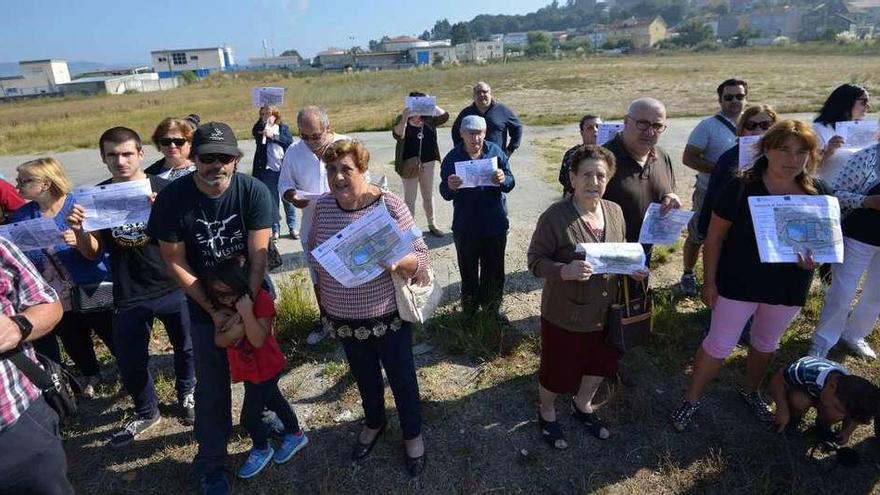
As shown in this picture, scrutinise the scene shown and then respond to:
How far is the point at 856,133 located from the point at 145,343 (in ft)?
18.8

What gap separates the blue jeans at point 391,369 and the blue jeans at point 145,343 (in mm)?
1335

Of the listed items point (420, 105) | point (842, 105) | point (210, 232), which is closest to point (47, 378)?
point (210, 232)

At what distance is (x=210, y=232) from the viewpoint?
8.71 ft

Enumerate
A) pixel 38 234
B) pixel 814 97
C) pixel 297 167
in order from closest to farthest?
pixel 38 234 → pixel 297 167 → pixel 814 97

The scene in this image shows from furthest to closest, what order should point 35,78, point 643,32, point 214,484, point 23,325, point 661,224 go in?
point 643,32 → point 35,78 → point 661,224 → point 214,484 → point 23,325

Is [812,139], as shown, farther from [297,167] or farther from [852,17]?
[852,17]

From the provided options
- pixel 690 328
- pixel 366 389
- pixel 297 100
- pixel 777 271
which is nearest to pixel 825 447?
pixel 777 271

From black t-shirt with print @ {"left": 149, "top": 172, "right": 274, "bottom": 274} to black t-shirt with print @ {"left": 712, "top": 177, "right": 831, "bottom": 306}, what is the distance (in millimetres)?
2784

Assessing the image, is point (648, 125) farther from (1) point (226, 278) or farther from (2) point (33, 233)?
(2) point (33, 233)

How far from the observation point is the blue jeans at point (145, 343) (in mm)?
3262

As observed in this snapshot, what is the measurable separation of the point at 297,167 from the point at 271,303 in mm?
1855

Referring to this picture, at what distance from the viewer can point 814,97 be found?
21.2m

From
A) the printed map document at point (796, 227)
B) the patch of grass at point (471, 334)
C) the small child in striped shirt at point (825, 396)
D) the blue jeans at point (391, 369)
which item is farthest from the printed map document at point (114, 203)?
the small child in striped shirt at point (825, 396)

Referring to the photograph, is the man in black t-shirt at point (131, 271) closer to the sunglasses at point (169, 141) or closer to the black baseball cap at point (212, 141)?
the sunglasses at point (169, 141)
